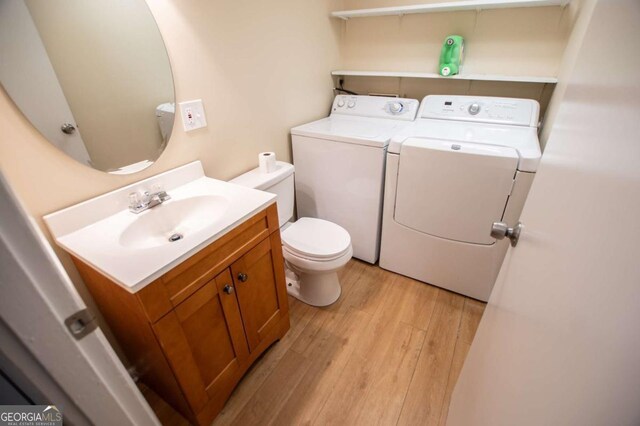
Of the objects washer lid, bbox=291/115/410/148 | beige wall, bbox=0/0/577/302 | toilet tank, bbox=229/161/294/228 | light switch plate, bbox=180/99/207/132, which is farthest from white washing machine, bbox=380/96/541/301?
light switch plate, bbox=180/99/207/132

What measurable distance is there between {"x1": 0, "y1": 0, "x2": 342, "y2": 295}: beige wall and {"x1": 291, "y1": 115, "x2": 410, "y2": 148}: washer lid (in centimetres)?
15

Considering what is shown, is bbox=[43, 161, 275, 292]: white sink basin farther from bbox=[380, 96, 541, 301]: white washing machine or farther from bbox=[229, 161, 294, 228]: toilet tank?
bbox=[380, 96, 541, 301]: white washing machine

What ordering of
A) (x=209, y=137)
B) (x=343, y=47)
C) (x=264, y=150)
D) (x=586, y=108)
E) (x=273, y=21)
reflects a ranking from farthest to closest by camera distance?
(x=343, y=47) < (x=264, y=150) < (x=273, y=21) < (x=209, y=137) < (x=586, y=108)

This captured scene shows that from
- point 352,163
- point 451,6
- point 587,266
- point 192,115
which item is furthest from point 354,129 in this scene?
point 587,266

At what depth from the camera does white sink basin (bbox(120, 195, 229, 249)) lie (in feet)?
3.85

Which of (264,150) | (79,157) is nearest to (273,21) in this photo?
(264,150)

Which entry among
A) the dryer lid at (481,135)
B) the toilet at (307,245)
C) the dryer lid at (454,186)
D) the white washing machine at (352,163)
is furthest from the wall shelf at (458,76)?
the toilet at (307,245)

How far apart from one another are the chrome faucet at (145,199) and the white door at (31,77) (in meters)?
0.26

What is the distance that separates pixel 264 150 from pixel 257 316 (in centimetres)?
108

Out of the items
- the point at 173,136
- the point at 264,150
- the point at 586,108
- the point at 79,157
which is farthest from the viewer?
the point at 264,150

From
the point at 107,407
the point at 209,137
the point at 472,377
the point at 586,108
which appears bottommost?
the point at 472,377

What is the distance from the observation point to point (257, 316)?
4.53 ft

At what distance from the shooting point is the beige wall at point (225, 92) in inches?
38.8

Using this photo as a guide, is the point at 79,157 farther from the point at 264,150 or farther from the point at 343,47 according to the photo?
the point at 343,47
